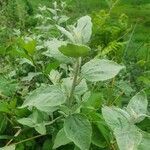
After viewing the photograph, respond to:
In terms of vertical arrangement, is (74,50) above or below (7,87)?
above

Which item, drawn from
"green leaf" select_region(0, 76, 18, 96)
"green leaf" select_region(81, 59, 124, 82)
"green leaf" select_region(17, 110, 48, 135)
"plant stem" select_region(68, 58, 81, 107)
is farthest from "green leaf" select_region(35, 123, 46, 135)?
"green leaf" select_region(0, 76, 18, 96)

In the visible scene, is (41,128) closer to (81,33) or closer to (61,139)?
(61,139)

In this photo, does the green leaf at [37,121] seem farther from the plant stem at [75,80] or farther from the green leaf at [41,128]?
the plant stem at [75,80]

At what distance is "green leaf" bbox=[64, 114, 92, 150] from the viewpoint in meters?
1.77

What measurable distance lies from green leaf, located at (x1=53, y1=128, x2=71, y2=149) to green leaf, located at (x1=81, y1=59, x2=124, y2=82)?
21cm

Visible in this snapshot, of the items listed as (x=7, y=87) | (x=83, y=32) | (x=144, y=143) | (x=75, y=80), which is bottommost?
(x=7, y=87)

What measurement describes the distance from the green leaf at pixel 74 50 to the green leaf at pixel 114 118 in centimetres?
19

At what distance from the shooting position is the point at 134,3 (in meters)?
11.5

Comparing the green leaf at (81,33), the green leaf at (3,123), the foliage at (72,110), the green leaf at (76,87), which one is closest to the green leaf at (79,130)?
the foliage at (72,110)

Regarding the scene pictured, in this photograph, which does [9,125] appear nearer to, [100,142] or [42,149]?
[42,149]

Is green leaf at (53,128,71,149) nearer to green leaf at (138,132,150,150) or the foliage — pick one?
the foliage

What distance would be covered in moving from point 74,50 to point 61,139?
0.32 metres

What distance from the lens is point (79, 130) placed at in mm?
1797

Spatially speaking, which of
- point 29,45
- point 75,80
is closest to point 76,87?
point 75,80
